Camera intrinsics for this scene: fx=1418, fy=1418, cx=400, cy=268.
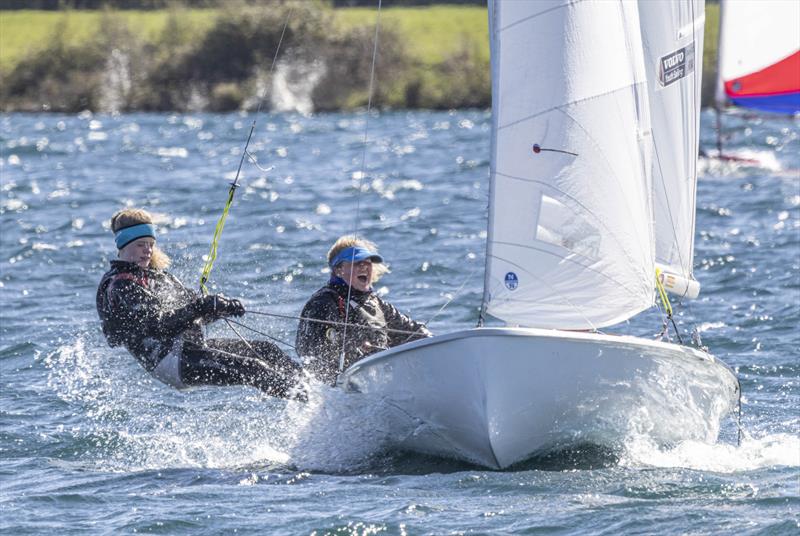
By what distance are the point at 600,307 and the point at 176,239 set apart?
8933 mm

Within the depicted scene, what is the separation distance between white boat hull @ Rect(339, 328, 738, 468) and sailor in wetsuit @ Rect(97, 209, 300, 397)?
89 centimetres

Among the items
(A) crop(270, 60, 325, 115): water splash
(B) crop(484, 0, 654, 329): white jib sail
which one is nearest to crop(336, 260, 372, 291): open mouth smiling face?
(B) crop(484, 0, 654, 329): white jib sail

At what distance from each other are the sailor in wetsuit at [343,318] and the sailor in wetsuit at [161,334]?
239mm

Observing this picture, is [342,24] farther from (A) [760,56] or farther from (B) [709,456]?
(B) [709,456]

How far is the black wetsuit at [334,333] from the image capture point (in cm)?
763

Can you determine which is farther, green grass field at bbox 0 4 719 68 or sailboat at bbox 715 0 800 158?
green grass field at bbox 0 4 719 68

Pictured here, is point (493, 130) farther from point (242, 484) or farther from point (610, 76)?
point (242, 484)

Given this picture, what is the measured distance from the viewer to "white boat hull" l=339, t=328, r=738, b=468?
6441mm

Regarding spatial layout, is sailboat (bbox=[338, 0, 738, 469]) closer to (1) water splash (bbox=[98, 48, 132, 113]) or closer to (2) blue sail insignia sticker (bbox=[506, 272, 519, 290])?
(2) blue sail insignia sticker (bbox=[506, 272, 519, 290])

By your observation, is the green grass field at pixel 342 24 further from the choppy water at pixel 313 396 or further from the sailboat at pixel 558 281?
the sailboat at pixel 558 281

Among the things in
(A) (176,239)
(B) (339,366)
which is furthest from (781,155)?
(B) (339,366)

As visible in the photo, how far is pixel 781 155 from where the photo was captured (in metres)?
23.4

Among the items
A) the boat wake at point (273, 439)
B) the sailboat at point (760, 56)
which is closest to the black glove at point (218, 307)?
the boat wake at point (273, 439)

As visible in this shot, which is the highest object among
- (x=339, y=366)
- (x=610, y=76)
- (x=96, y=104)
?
(x=96, y=104)
